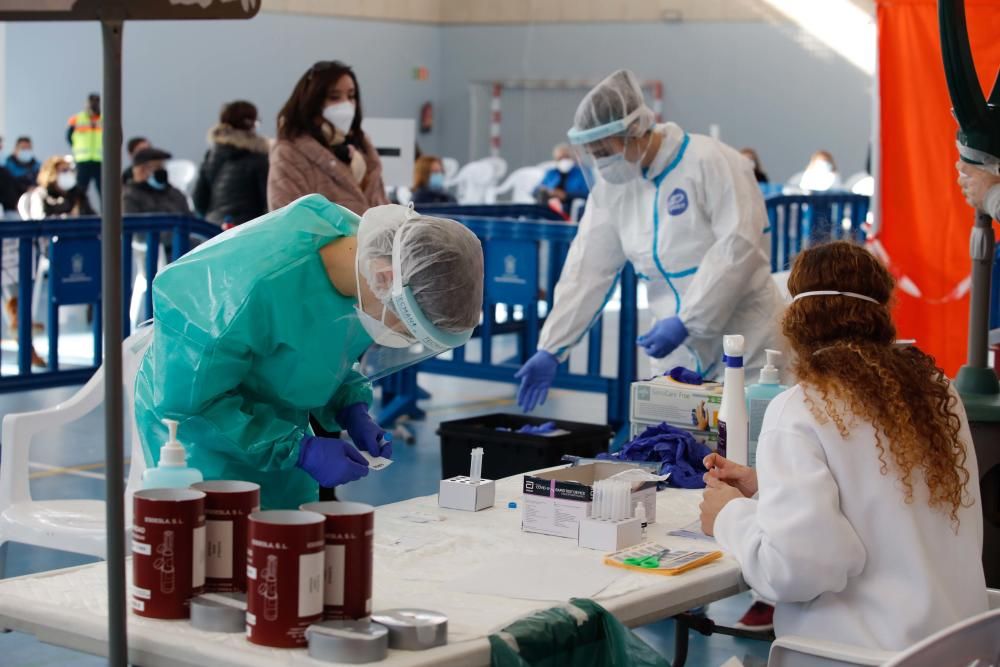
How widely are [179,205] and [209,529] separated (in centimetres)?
886

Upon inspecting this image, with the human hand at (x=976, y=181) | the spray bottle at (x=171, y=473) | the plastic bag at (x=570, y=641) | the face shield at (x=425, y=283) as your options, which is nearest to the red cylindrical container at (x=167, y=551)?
the spray bottle at (x=171, y=473)

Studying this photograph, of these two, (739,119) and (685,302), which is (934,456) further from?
(739,119)

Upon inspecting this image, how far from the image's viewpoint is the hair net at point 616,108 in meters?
4.21

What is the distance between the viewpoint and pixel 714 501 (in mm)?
2479

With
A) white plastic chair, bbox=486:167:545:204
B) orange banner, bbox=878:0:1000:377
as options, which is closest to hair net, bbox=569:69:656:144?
orange banner, bbox=878:0:1000:377

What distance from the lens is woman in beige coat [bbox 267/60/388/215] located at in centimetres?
550

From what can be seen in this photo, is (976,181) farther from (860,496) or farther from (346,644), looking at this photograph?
(346,644)

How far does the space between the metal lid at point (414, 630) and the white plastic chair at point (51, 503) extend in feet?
5.15

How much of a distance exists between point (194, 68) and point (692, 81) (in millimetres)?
7149

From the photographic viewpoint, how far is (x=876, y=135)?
6.29 meters

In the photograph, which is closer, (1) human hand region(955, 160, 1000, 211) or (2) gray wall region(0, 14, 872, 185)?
(1) human hand region(955, 160, 1000, 211)

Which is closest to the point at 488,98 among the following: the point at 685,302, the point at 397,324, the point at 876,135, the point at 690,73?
the point at 690,73

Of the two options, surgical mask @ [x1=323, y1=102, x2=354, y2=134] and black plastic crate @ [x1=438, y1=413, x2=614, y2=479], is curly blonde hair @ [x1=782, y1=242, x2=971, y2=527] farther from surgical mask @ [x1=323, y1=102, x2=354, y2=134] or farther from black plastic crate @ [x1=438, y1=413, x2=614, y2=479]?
surgical mask @ [x1=323, y1=102, x2=354, y2=134]

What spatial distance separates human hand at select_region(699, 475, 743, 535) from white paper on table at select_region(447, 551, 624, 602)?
0.23 m
